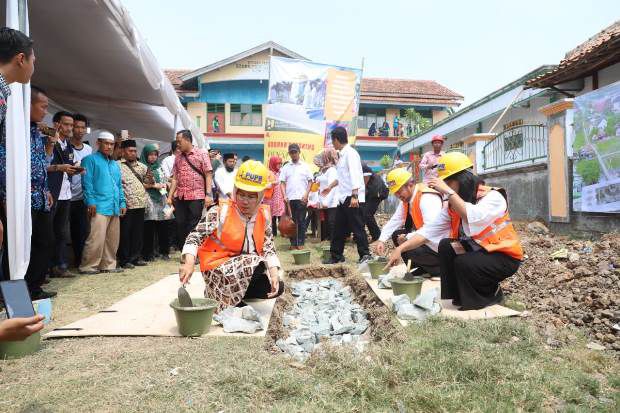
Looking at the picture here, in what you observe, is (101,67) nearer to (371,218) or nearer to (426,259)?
(371,218)

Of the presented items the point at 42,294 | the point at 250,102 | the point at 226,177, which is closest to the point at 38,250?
the point at 42,294

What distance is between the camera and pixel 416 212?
4.89m

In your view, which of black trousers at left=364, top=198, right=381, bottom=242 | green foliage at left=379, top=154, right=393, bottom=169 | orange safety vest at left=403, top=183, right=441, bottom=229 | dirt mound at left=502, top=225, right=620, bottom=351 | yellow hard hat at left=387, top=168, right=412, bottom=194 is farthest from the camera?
green foliage at left=379, top=154, right=393, bottom=169

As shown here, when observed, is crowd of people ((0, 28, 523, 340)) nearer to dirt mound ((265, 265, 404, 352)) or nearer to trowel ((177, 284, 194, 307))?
trowel ((177, 284, 194, 307))

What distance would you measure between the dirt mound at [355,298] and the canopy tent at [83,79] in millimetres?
1916

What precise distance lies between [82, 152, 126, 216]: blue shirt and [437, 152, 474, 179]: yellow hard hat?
12.7 ft

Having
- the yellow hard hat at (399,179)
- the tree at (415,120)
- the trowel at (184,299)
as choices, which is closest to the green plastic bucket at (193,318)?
the trowel at (184,299)

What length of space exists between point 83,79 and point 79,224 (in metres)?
2.51

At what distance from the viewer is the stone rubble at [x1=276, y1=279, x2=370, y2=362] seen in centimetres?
322

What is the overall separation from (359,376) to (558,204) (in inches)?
259

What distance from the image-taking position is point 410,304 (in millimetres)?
3482

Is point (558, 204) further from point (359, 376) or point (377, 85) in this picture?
point (377, 85)

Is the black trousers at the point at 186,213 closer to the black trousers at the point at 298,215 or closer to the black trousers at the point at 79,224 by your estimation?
the black trousers at the point at 79,224

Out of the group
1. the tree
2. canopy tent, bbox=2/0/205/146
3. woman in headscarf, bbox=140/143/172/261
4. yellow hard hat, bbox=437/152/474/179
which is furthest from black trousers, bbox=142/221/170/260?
the tree
